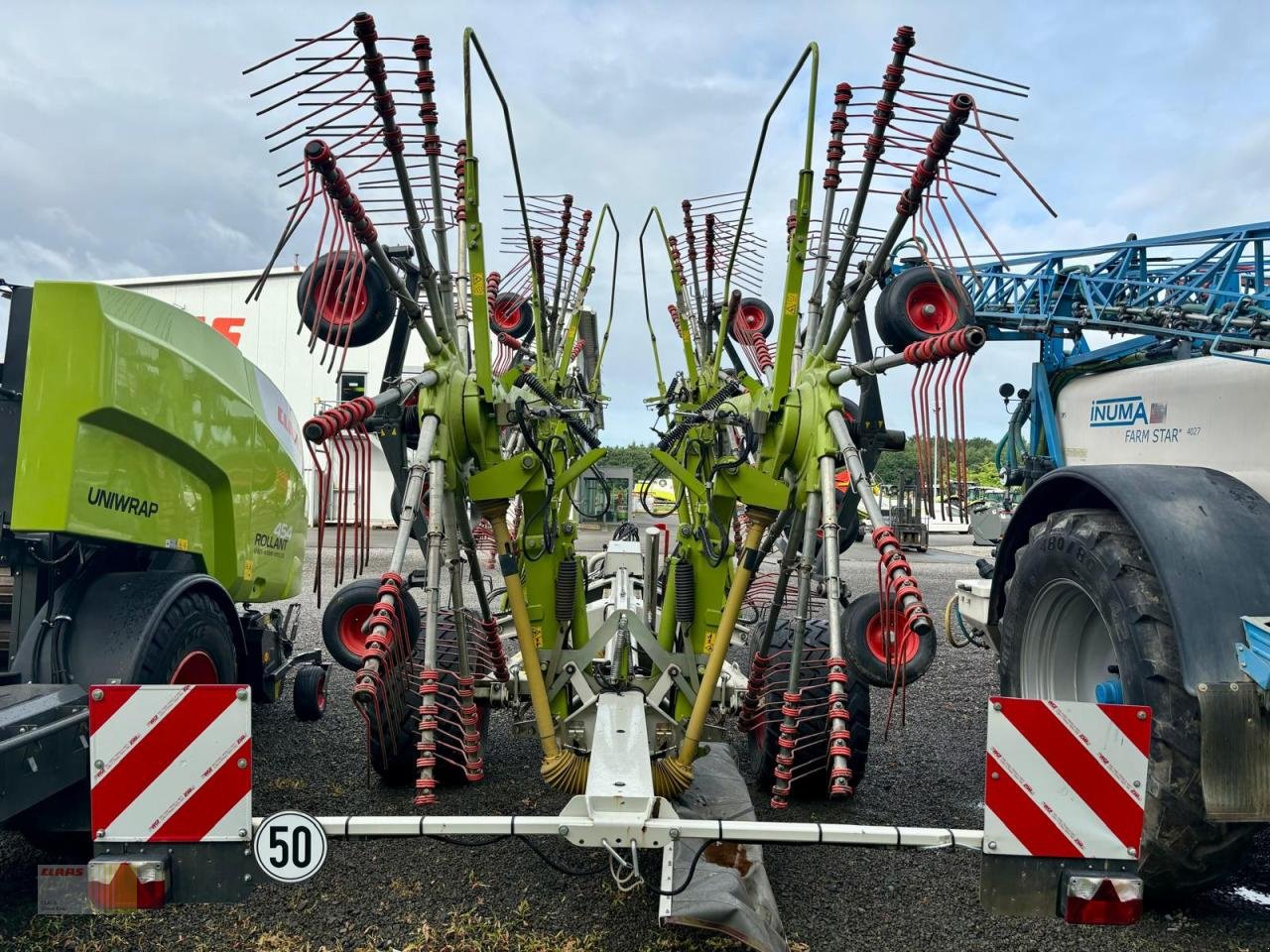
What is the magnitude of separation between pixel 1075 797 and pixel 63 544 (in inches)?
139

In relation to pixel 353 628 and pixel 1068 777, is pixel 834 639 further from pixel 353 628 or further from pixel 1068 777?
pixel 353 628

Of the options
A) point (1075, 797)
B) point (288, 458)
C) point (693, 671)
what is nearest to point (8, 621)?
point (288, 458)

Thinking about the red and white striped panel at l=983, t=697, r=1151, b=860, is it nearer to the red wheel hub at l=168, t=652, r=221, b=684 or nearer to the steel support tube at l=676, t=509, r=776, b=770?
the steel support tube at l=676, t=509, r=776, b=770

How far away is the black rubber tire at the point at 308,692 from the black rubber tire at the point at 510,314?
8.16ft

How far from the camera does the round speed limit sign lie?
2379 mm

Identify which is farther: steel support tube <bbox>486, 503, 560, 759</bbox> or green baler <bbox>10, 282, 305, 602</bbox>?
steel support tube <bbox>486, 503, 560, 759</bbox>

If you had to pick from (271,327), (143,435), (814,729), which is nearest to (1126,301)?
(814,729)

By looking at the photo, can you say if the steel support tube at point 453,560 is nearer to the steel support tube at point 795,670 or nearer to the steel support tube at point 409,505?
the steel support tube at point 409,505

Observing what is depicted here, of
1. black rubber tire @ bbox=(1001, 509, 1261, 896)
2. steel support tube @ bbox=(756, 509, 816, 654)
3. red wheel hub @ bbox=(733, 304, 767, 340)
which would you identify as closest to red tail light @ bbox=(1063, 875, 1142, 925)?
black rubber tire @ bbox=(1001, 509, 1261, 896)

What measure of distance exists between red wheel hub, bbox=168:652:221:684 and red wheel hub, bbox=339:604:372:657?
164 centimetres

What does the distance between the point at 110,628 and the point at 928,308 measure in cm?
323

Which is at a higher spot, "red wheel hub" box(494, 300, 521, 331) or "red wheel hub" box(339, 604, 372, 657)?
"red wheel hub" box(494, 300, 521, 331)

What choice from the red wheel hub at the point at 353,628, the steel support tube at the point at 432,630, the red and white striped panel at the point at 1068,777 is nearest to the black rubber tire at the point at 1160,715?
the red and white striped panel at the point at 1068,777

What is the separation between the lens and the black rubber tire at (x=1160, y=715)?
278cm
